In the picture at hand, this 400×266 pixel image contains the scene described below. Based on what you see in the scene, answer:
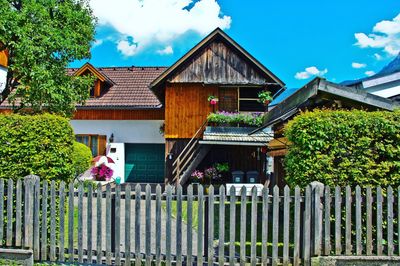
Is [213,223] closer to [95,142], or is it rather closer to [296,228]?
[296,228]

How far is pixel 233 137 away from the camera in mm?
14805

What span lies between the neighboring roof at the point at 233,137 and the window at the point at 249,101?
2643 mm

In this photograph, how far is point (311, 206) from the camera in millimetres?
5234

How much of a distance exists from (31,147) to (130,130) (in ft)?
44.4

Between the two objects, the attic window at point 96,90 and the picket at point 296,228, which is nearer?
the picket at point 296,228

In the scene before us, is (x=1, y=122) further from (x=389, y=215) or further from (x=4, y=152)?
(x=389, y=215)

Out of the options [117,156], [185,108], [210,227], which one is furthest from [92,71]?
[210,227]

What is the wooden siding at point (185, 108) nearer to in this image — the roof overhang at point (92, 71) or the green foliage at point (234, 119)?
the green foliage at point (234, 119)

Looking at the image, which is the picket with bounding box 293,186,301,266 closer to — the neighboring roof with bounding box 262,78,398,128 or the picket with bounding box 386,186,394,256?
the picket with bounding box 386,186,394,256

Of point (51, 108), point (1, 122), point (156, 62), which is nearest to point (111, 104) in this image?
point (156, 62)

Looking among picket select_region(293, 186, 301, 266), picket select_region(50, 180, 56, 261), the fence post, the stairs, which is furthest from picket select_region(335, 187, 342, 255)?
the stairs

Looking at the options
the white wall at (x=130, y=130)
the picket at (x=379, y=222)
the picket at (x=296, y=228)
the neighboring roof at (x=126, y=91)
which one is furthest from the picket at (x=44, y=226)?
the white wall at (x=130, y=130)

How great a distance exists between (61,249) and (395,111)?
6.32 m

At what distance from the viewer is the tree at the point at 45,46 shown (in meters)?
8.88
